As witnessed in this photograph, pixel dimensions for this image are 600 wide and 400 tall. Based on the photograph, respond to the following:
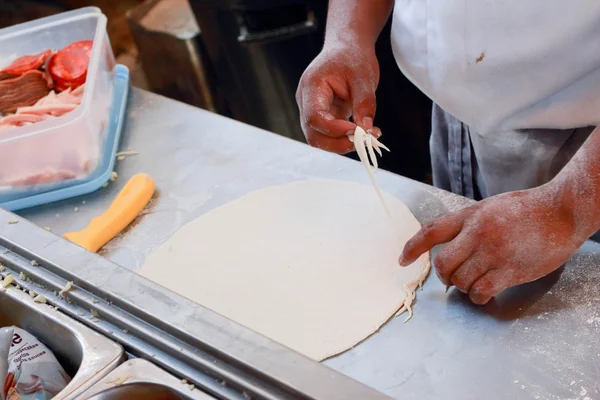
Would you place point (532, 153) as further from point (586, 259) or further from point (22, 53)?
point (22, 53)

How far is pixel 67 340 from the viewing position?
1.12m

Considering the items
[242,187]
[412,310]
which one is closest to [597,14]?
[412,310]

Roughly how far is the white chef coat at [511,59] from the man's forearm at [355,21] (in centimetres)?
15

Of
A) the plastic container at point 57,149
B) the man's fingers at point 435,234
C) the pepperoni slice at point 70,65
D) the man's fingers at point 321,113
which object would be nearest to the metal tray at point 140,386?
the man's fingers at point 435,234

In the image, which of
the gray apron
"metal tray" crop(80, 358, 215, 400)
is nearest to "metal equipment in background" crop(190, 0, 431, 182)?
the gray apron

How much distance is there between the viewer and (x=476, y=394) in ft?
3.41

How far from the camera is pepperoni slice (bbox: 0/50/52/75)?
6.26 ft

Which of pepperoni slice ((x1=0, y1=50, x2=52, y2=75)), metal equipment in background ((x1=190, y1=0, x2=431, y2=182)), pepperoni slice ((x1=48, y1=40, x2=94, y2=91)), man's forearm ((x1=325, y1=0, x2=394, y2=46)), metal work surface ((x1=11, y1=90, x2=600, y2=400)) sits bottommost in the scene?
metal equipment in background ((x1=190, y1=0, x2=431, y2=182))

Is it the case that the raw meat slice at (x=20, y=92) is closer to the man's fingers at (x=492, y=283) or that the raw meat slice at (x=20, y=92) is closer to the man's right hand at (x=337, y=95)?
the man's right hand at (x=337, y=95)

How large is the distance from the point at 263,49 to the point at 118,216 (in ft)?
5.35

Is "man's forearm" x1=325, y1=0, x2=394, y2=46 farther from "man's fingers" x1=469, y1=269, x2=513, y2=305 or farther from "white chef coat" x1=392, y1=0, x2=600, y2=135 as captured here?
"man's fingers" x1=469, y1=269, x2=513, y2=305

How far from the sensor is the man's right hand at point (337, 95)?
146cm

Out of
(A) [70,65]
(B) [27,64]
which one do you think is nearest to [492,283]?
(A) [70,65]

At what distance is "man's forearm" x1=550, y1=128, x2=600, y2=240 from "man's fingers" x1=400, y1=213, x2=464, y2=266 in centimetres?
18
